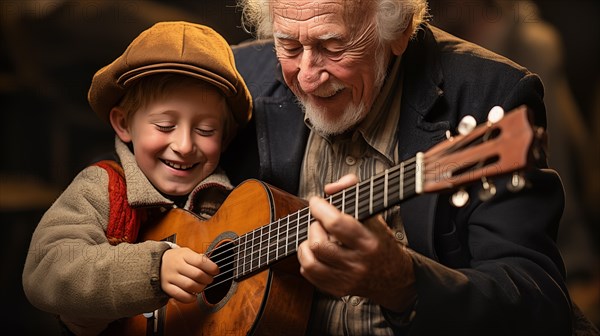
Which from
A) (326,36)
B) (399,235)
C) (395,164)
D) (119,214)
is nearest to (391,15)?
(326,36)

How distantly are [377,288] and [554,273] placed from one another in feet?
1.24

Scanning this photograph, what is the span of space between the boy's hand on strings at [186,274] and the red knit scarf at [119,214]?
19 cm

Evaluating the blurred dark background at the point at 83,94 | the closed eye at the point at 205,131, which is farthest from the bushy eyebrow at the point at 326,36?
the blurred dark background at the point at 83,94

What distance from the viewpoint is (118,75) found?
1817mm

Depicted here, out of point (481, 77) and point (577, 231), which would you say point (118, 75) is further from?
point (577, 231)

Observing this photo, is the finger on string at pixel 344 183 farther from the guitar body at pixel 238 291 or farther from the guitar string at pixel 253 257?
the guitar body at pixel 238 291

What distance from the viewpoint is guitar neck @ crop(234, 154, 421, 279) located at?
1.35 meters

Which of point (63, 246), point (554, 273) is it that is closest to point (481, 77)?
point (554, 273)

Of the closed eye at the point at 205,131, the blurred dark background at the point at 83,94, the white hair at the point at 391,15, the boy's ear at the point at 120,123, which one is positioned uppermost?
the white hair at the point at 391,15

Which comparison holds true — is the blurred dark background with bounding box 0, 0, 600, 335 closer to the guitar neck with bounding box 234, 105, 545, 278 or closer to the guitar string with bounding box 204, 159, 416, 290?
the guitar string with bounding box 204, 159, 416, 290

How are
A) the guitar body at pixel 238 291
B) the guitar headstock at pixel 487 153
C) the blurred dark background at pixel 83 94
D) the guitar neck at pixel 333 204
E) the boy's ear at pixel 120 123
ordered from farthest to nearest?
1. the blurred dark background at pixel 83 94
2. the boy's ear at pixel 120 123
3. the guitar body at pixel 238 291
4. the guitar neck at pixel 333 204
5. the guitar headstock at pixel 487 153

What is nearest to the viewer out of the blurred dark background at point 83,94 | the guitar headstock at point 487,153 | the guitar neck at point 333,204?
the guitar headstock at point 487,153

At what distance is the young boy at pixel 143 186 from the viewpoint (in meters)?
1.66

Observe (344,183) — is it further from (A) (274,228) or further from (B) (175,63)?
(B) (175,63)
